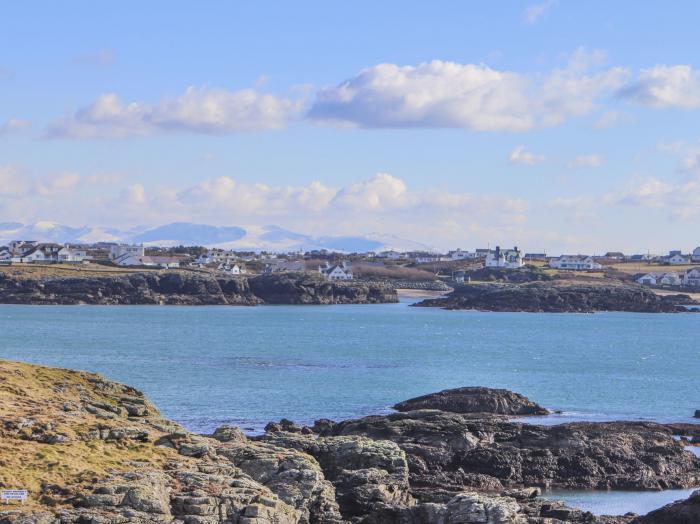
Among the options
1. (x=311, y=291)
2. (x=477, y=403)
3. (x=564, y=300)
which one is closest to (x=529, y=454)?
(x=477, y=403)

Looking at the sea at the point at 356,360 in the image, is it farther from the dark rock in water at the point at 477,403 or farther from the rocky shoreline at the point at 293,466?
the rocky shoreline at the point at 293,466

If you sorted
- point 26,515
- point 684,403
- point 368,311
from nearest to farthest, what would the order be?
1. point 26,515
2. point 684,403
3. point 368,311

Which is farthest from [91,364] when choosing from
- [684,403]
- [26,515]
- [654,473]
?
[26,515]

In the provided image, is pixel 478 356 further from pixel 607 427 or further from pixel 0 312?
pixel 0 312

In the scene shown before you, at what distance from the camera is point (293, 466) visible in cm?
2842

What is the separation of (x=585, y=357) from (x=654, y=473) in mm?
53911

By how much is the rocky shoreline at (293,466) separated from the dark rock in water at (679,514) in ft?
0.14

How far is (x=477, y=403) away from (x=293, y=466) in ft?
89.1

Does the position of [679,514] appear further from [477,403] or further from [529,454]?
[477,403]

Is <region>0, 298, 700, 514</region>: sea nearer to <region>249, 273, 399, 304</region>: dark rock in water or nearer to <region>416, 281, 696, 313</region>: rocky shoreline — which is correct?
<region>416, 281, 696, 313</region>: rocky shoreline

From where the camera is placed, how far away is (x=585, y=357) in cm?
9256

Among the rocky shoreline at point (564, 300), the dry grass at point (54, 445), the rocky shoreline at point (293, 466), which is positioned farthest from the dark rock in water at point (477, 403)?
the rocky shoreline at point (564, 300)

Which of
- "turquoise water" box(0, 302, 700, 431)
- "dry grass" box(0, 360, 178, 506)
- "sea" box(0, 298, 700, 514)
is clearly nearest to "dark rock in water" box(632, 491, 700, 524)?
"sea" box(0, 298, 700, 514)

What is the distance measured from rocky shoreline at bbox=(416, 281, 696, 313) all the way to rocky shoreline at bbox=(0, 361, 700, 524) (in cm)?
12302
